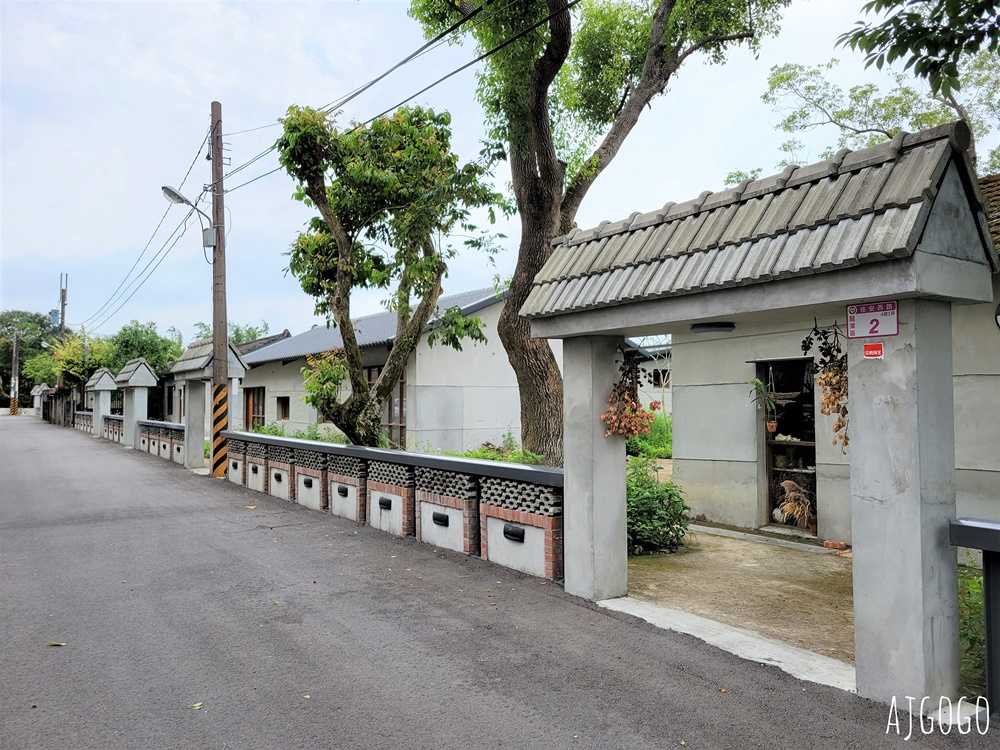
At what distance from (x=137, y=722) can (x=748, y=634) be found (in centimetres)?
403

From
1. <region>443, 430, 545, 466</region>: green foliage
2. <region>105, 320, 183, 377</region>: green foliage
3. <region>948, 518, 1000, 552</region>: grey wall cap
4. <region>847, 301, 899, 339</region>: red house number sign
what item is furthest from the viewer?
<region>105, 320, 183, 377</region>: green foliage

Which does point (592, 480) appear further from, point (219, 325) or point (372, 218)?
point (219, 325)

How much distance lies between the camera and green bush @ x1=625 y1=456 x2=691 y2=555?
321 inches

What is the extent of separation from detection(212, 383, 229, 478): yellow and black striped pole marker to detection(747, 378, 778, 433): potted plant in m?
11.2

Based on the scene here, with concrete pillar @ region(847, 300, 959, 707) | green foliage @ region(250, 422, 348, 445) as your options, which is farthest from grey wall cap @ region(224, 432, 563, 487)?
green foliage @ region(250, 422, 348, 445)

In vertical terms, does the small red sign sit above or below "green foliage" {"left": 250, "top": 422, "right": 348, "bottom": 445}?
above

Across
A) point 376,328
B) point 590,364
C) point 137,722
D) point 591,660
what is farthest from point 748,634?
point 376,328

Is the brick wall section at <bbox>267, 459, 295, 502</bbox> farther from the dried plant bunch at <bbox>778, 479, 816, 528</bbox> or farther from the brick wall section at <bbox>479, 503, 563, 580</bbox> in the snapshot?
the dried plant bunch at <bbox>778, 479, 816, 528</bbox>

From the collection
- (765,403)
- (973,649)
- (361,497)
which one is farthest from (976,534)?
(361,497)

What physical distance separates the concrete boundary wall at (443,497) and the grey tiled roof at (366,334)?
6.24 metres

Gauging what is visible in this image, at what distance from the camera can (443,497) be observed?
316 inches

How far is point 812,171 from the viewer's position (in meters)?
4.64

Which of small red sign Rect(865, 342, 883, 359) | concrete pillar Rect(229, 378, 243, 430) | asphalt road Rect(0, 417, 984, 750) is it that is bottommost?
asphalt road Rect(0, 417, 984, 750)

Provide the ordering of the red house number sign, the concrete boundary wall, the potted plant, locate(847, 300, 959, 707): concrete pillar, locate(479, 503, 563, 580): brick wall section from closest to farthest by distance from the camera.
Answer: locate(847, 300, 959, 707): concrete pillar, the red house number sign, locate(479, 503, 563, 580): brick wall section, the concrete boundary wall, the potted plant
